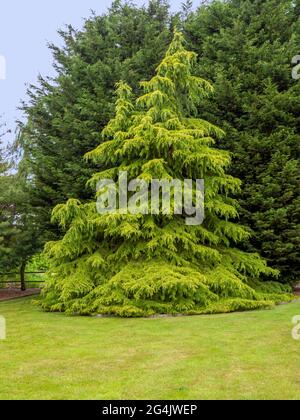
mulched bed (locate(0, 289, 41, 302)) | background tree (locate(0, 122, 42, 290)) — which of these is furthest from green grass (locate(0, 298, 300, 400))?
mulched bed (locate(0, 289, 41, 302))

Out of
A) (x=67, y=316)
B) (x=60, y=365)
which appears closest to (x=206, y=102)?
(x=67, y=316)

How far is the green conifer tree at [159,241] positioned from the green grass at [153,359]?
3.44 ft

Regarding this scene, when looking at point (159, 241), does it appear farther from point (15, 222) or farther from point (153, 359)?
point (15, 222)

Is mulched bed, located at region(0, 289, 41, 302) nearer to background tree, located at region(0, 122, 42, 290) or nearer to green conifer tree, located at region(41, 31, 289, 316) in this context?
background tree, located at region(0, 122, 42, 290)

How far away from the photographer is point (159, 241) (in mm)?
10094

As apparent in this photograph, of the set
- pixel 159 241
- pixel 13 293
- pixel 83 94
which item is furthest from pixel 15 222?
pixel 159 241

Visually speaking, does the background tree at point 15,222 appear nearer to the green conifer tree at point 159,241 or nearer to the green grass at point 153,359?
the green conifer tree at point 159,241

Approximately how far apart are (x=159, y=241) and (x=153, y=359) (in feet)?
15.5

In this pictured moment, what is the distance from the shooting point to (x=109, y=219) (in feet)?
33.3

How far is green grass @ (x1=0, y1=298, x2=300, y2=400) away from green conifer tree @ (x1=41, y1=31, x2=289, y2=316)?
105 centimetres

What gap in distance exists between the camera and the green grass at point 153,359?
4332 millimetres
